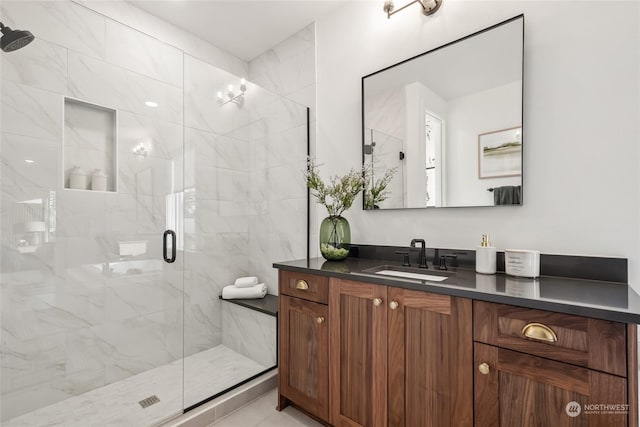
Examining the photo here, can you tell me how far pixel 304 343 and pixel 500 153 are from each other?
143cm

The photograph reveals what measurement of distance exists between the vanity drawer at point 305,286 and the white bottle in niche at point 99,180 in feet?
3.88

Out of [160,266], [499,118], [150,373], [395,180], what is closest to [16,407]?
[150,373]

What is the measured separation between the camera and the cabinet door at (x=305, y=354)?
1528 millimetres

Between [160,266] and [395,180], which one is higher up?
[395,180]

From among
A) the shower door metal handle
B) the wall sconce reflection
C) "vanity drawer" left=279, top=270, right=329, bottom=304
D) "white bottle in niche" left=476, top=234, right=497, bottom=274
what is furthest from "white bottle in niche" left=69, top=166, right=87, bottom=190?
"white bottle in niche" left=476, top=234, right=497, bottom=274

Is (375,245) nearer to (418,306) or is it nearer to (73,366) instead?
(418,306)

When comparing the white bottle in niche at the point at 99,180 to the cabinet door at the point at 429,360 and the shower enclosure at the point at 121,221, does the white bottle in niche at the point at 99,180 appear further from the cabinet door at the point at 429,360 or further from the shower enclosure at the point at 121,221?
the cabinet door at the point at 429,360

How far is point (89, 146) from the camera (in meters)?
1.71

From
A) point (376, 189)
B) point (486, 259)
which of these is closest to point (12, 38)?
point (376, 189)

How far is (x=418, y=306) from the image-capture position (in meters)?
1.19

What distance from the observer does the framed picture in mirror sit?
144 cm

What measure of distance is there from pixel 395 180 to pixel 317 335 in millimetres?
1039

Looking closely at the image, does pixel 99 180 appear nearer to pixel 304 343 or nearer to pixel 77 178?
pixel 77 178

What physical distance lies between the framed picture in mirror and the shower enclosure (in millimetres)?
1311
